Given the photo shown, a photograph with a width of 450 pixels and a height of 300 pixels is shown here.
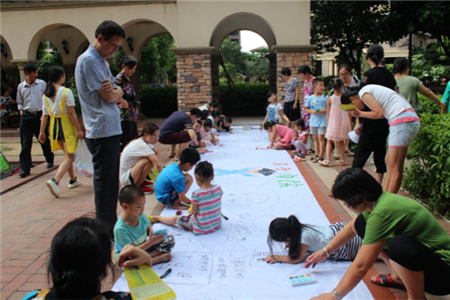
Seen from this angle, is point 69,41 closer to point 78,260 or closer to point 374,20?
point 374,20

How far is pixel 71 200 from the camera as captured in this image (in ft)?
13.8

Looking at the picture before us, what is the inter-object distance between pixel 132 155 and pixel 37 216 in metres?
1.18

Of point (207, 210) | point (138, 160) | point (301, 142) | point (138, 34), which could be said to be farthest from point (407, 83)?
point (138, 34)

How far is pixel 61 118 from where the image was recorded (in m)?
4.37

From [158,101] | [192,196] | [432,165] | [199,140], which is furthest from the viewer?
[158,101]

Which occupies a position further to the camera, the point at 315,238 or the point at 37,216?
the point at 37,216

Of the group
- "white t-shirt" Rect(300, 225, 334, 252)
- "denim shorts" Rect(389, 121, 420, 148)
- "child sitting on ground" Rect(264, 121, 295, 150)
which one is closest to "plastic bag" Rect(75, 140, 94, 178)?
"white t-shirt" Rect(300, 225, 334, 252)

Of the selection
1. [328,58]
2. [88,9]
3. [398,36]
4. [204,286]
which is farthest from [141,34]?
[328,58]

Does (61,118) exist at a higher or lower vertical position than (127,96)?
lower

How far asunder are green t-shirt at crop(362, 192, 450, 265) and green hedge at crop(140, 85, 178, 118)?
1305 centimetres

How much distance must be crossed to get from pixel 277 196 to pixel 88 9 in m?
8.94

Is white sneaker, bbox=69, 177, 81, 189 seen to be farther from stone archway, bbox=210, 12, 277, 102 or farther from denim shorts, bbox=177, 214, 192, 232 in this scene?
stone archway, bbox=210, 12, 277, 102

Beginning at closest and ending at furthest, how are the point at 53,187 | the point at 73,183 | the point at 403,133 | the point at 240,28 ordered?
the point at 403,133 < the point at 53,187 < the point at 73,183 < the point at 240,28

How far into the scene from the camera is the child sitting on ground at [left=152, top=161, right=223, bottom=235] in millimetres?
2967
